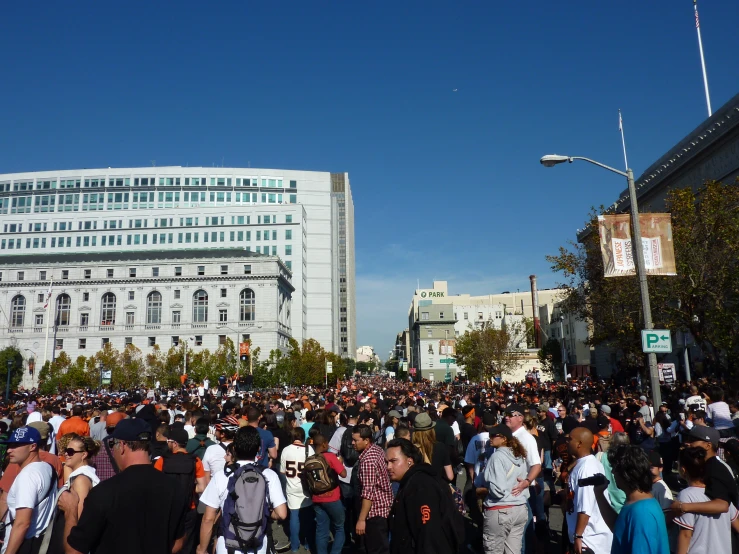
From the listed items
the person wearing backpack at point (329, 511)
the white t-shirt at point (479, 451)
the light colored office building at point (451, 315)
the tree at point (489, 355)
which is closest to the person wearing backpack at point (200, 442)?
the person wearing backpack at point (329, 511)

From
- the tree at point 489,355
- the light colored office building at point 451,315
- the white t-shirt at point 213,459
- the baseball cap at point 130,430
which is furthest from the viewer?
the light colored office building at point 451,315

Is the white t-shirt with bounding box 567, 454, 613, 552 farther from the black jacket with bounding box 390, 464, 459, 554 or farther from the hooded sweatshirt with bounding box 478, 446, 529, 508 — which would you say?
the black jacket with bounding box 390, 464, 459, 554

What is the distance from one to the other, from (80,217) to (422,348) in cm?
6719

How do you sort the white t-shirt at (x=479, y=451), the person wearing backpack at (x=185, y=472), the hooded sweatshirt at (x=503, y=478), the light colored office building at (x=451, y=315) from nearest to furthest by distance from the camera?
the person wearing backpack at (x=185, y=472)
the hooded sweatshirt at (x=503, y=478)
the white t-shirt at (x=479, y=451)
the light colored office building at (x=451, y=315)

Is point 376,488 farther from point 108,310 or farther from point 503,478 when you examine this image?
point 108,310

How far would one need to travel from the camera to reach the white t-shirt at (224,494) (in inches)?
217

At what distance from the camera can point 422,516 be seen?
15.2 feet

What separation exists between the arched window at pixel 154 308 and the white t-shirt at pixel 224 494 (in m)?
81.1

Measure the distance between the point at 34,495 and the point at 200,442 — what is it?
12.4 ft

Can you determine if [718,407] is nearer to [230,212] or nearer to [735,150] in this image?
[735,150]

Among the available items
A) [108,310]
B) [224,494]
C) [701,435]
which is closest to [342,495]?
[224,494]

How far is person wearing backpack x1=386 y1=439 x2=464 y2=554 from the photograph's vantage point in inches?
181

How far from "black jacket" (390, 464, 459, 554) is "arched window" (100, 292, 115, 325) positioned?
8538 centimetres

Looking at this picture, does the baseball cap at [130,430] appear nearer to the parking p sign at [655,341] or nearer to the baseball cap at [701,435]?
the baseball cap at [701,435]
